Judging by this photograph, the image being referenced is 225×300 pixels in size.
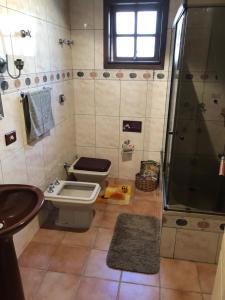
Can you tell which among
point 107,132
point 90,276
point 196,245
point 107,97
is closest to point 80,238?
point 90,276

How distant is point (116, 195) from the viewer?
296 cm

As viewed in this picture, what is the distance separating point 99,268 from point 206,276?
824 mm

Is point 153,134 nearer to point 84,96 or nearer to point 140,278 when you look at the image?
point 84,96

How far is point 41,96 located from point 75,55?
1.06 m

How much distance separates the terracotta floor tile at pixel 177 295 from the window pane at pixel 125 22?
264 centimetres

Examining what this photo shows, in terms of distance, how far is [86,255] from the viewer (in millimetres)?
2068

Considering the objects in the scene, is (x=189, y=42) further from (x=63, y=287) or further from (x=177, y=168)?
(x=63, y=287)

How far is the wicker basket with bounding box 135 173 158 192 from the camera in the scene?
10.0 feet

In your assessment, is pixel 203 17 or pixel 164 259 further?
pixel 164 259

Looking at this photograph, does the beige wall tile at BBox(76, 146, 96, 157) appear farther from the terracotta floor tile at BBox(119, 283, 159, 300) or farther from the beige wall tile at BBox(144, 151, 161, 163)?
the terracotta floor tile at BBox(119, 283, 159, 300)

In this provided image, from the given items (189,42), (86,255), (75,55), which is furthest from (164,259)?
(75,55)

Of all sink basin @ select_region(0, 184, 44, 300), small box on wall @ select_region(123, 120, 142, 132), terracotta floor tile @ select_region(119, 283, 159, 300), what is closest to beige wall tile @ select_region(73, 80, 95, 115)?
small box on wall @ select_region(123, 120, 142, 132)

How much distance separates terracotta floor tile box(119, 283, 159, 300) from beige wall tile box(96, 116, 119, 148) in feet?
5.93

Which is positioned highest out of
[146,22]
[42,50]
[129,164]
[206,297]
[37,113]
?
[146,22]
